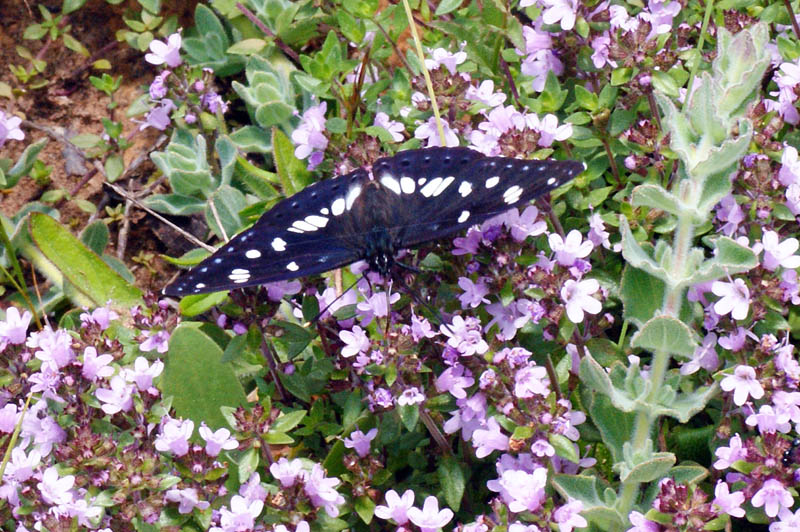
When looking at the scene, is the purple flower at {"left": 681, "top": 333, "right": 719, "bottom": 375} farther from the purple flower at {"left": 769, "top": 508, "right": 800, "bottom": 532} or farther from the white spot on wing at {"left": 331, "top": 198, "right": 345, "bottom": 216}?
the white spot on wing at {"left": 331, "top": 198, "right": 345, "bottom": 216}

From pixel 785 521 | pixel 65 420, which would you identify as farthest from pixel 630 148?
pixel 65 420

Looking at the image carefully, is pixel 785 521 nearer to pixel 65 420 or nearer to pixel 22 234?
pixel 65 420

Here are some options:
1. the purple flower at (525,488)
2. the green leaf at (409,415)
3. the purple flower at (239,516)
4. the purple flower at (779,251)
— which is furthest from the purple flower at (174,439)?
the purple flower at (779,251)

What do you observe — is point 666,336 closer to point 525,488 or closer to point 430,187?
point 525,488

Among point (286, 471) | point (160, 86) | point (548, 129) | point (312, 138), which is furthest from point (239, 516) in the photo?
point (160, 86)

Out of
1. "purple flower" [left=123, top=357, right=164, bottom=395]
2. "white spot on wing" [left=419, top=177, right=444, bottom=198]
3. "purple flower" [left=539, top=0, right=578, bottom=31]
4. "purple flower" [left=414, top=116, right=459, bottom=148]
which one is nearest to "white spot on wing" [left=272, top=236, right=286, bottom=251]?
"white spot on wing" [left=419, top=177, right=444, bottom=198]
